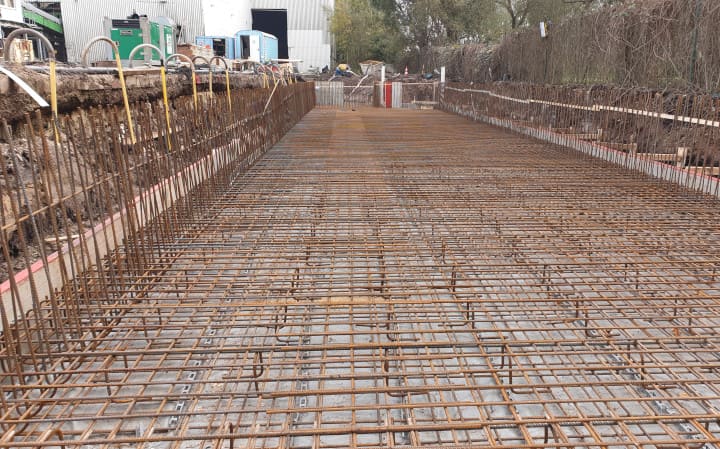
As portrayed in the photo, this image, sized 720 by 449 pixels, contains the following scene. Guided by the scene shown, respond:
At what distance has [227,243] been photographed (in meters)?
3.73

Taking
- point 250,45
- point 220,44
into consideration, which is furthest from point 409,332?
point 250,45

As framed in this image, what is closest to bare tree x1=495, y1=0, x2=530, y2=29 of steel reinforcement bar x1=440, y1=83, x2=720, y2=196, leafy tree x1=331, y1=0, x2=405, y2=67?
leafy tree x1=331, y1=0, x2=405, y2=67

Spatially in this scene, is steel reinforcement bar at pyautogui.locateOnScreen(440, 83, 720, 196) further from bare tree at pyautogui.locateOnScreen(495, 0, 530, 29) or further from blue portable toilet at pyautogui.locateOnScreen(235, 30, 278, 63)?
blue portable toilet at pyautogui.locateOnScreen(235, 30, 278, 63)

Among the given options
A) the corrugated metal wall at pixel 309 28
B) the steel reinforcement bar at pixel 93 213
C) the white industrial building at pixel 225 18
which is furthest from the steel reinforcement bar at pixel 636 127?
the corrugated metal wall at pixel 309 28

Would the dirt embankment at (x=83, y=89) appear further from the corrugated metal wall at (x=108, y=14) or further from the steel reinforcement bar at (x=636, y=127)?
the corrugated metal wall at (x=108, y=14)

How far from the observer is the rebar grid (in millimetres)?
1938

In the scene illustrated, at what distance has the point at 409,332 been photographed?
238 centimetres

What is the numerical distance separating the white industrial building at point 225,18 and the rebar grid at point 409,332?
832 inches

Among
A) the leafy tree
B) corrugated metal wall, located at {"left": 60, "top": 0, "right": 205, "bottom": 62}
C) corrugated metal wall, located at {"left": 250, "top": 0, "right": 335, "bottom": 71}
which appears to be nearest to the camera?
corrugated metal wall, located at {"left": 60, "top": 0, "right": 205, "bottom": 62}

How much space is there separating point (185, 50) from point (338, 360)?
14798mm

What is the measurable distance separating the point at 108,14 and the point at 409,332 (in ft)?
87.0

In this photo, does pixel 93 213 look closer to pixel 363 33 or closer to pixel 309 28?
pixel 363 33

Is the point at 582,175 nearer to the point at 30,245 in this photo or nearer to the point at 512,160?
the point at 512,160

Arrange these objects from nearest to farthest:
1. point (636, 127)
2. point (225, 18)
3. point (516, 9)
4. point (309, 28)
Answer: point (636, 127) → point (516, 9) → point (225, 18) → point (309, 28)
